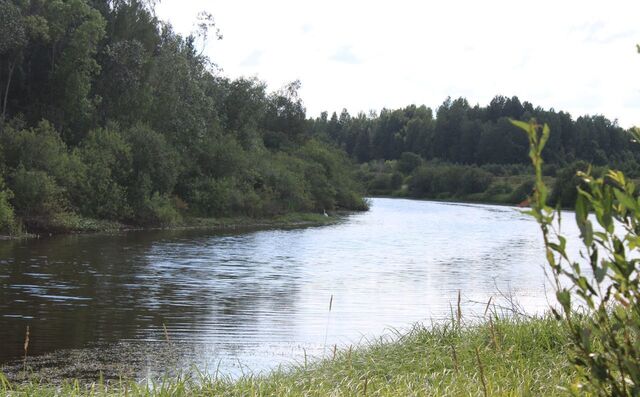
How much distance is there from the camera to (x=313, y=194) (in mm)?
59188

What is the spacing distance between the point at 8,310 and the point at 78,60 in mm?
23926

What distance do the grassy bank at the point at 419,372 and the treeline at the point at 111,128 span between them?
78.1 ft

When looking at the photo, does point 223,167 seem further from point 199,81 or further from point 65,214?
point 65,214

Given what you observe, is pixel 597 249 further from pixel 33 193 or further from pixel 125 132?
pixel 125 132

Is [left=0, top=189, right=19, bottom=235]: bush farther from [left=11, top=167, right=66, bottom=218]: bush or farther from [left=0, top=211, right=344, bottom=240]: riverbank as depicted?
[left=11, top=167, right=66, bottom=218]: bush

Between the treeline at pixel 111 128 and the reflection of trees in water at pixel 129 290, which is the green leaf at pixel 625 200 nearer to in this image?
the reflection of trees in water at pixel 129 290

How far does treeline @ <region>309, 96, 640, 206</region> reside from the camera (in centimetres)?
10231

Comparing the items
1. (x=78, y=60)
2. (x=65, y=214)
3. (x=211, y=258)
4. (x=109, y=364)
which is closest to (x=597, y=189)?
(x=109, y=364)

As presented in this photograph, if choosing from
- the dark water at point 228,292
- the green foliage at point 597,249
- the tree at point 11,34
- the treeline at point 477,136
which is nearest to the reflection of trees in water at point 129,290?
the dark water at point 228,292

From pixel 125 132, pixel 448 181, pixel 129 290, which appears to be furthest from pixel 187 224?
pixel 448 181

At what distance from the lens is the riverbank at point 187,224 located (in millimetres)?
31625

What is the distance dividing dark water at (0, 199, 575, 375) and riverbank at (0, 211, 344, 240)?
1.38m

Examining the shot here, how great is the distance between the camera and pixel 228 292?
18625 millimetres

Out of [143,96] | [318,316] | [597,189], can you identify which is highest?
[143,96]
